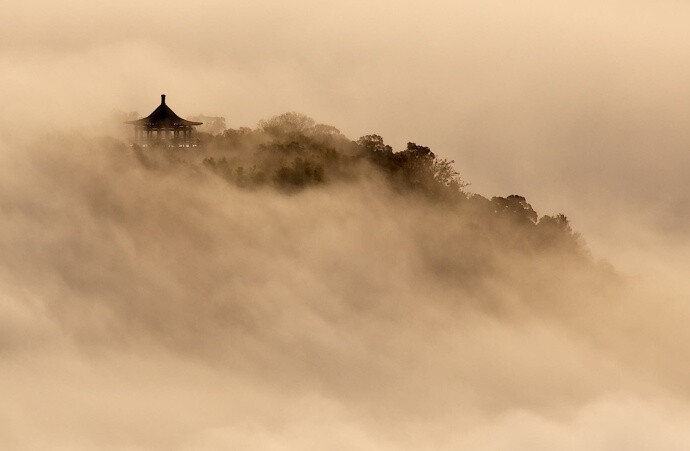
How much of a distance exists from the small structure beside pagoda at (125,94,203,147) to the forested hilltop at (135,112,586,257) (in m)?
0.85

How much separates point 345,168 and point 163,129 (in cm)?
1203

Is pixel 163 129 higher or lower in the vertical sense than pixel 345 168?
lower

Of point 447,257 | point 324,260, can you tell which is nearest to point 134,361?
point 324,260

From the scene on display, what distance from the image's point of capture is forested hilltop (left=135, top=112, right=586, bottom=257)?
87938 millimetres

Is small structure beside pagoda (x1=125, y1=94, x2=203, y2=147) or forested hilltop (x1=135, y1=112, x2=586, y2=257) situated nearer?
small structure beside pagoda (x1=125, y1=94, x2=203, y2=147)

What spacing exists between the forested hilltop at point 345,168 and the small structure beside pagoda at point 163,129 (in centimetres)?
85

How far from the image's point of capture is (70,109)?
102m

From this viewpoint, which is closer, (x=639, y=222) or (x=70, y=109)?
(x=70, y=109)

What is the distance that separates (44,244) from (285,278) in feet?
52.6

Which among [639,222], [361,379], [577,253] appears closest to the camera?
[577,253]

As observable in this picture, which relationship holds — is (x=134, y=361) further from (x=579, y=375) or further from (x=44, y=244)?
(x=579, y=375)

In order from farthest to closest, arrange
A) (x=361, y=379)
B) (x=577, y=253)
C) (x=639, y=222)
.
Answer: (x=639, y=222), (x=361, y=379), (x=577, y=253)

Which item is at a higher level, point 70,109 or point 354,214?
point 70,109

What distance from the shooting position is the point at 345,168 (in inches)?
3617
